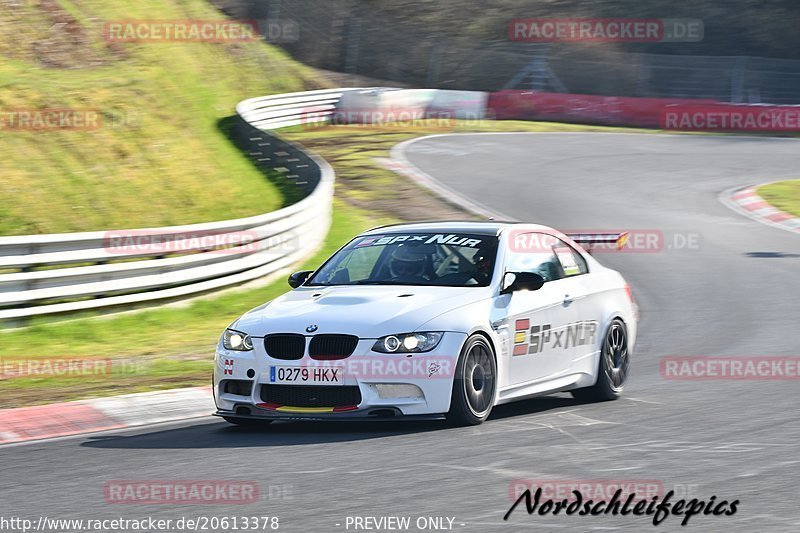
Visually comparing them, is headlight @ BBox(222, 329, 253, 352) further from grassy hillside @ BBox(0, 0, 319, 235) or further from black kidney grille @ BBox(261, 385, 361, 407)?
grassy hillside @ BBox(0, 0, 319, 235)

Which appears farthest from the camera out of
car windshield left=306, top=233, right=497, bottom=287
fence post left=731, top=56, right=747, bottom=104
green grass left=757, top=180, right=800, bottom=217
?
fence post left=731, top=56, right=747, bottom=104

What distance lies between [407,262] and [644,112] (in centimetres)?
3121

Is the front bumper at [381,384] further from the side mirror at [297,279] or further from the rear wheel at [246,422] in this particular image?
the side mirror at [297,279]

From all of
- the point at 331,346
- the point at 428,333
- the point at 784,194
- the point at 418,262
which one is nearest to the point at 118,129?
the point at 784,194

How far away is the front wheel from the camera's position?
827 centimetres

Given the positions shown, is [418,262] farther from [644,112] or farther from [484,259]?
[644,112]

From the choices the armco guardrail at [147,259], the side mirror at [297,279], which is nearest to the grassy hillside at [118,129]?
the armco guardrail at [147,259]

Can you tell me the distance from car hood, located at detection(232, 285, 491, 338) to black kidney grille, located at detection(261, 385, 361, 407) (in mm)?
366

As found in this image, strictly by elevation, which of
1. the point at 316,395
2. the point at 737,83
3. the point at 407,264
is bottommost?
the point at 737,83

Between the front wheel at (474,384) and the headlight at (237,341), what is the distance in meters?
1.43

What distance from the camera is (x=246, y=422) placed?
8906 mm

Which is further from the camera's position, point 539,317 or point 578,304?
point 578,304

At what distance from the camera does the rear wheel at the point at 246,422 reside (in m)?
8.72

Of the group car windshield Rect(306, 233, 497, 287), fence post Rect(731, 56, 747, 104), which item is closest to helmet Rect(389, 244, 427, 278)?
car windshield Rect(306, 233, 497, 287)
